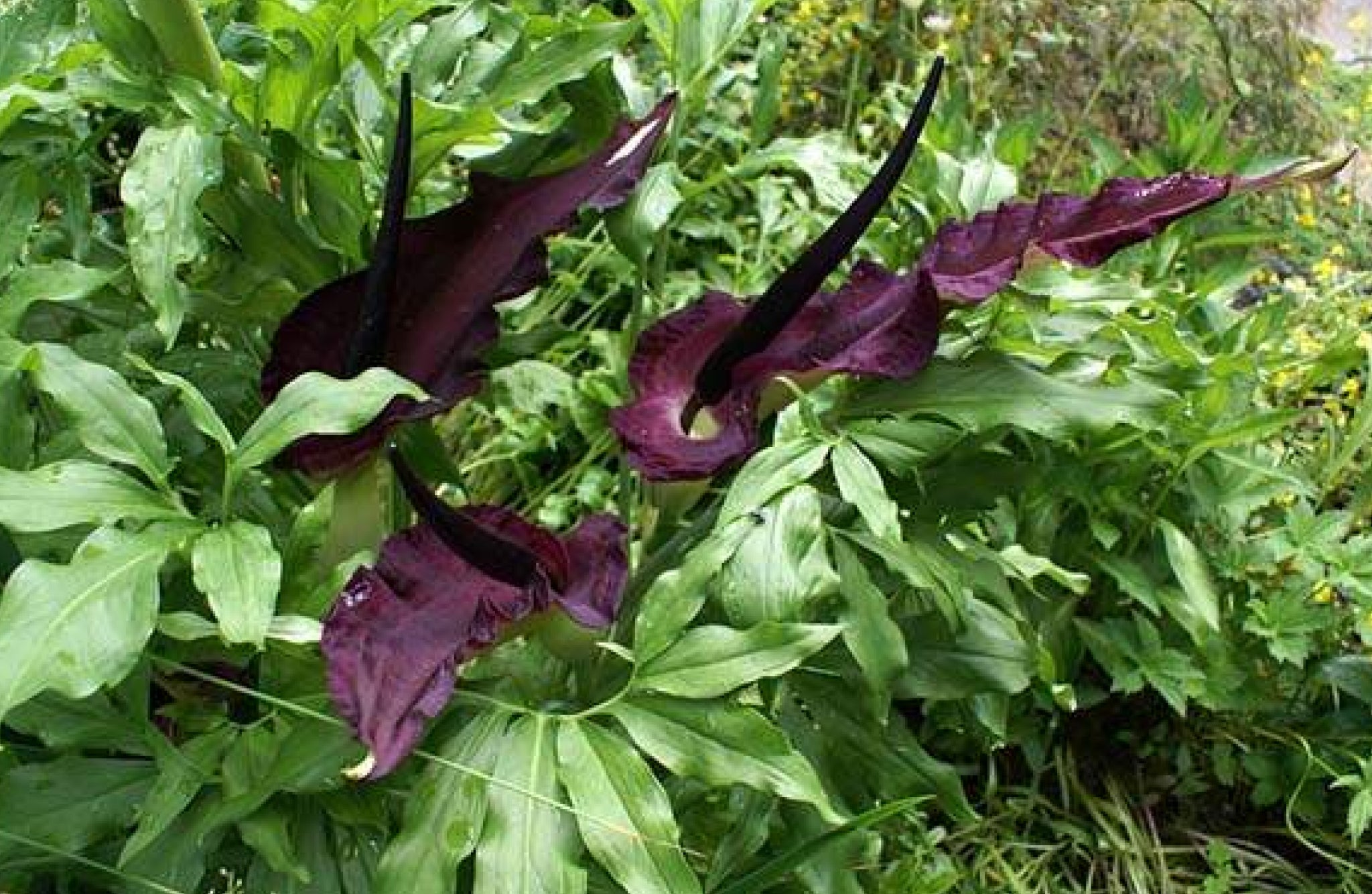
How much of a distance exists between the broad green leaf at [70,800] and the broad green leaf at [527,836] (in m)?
0.19

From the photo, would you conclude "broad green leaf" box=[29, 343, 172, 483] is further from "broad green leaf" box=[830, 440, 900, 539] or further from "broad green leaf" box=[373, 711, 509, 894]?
"broad green leaf" box=[830, 440, 900, 539]

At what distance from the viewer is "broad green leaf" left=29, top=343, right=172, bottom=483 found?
2.39ft

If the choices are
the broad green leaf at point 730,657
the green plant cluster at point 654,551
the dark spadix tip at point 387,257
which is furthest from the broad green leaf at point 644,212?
the broad green leaf at point 730,657

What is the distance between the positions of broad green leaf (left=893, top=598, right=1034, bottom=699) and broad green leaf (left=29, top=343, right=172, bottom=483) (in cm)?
44

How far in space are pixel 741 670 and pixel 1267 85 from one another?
174 cm

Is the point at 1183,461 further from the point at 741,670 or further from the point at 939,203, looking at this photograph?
the point at 741,670

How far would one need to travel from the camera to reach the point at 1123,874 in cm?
136

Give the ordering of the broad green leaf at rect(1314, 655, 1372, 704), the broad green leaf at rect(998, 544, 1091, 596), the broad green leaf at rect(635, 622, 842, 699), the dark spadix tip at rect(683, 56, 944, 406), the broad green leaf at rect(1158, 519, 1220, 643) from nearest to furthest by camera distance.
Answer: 1. the broad green leaf at rect(635, 622, 842, 699)
2. the dark spadix tip at rect(683, 56, 944, 406)
3. the broad green leaf at rect(998, 544, 1091, 596)
4. the broad green leaf at rect(1158, 519, 1220, 643)
5. the broad green leaf at rect(1314, 655, 1372, 704)

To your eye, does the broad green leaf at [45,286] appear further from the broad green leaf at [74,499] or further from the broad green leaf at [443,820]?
the broad green leaf at [443,820]

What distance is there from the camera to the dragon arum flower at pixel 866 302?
0.85 meters

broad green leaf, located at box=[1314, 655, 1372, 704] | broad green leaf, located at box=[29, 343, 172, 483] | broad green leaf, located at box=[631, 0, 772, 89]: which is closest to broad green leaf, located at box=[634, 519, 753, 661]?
broad green leaf, located at box=[29, 343, 172, 483]

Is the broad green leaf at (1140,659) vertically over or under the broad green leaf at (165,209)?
under

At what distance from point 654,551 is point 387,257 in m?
0.27

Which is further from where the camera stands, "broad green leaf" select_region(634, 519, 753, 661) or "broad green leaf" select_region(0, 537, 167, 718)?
→ "broad green leaf" select_region(634, 519, 753, 661)
